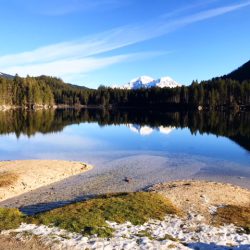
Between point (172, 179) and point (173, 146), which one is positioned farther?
point (173, 146)

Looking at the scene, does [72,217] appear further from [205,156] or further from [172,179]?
[205,156]

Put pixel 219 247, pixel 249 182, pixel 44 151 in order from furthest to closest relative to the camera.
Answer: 1. pixel 44 151
2. pixel 249 182
3. pixel 219 247

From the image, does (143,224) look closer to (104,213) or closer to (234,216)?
(104,213)

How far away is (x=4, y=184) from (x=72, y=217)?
52.5 ft

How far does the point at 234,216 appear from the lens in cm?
2653

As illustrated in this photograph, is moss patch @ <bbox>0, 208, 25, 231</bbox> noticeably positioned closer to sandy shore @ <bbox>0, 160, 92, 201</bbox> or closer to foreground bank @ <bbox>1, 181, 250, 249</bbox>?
foreground bank @ <bbox>1, 181, 250, 249</bbox>

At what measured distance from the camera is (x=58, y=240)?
2064 centimetres

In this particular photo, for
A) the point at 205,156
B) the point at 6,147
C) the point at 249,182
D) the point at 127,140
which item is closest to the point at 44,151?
the point at 6,147

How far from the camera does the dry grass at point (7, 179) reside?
124ft

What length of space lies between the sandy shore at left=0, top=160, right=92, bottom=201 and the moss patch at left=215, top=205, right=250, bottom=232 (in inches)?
791

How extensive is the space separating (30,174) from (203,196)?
68.3ft

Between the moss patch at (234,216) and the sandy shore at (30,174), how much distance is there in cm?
2009

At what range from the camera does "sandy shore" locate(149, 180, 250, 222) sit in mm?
28844

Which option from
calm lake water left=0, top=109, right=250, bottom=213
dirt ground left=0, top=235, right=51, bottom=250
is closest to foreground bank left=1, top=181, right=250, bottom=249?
dirt ground left=0, top=235, right=51, bottom=250
